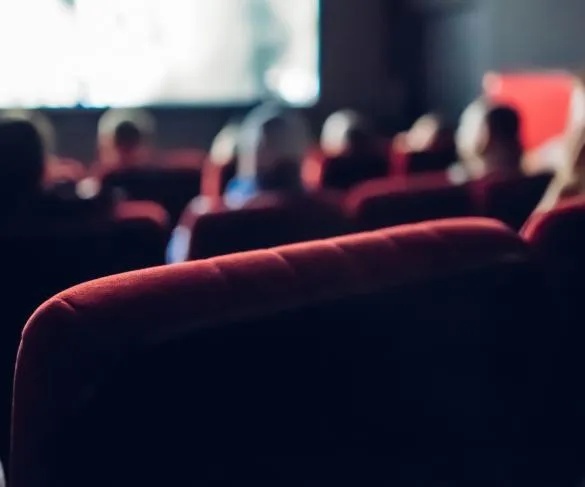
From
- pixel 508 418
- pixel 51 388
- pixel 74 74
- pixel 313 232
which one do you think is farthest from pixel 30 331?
pixel 74 74

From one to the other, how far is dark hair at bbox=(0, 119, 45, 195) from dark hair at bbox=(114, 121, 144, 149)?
3.14 m

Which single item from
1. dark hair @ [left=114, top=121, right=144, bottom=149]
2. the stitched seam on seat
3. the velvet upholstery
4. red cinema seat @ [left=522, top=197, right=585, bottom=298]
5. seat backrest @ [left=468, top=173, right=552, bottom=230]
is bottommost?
dark hair @ [left=114, top=121, right=144, bottom=149]

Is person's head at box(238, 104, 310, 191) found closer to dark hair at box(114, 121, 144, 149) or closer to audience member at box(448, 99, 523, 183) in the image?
audience member at box(448, 99, 523, 183)

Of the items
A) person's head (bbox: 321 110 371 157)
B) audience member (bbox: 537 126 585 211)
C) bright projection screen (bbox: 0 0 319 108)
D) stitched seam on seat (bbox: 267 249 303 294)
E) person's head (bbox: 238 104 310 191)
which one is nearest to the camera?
stitched seam on seat (bbox: 267 249 303 294)

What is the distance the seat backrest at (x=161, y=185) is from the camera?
4.33m

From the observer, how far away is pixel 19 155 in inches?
83.4

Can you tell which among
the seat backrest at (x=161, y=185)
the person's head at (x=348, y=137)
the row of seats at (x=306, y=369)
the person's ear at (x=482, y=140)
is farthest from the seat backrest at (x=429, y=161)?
the row of seats at (x=306, y=369)

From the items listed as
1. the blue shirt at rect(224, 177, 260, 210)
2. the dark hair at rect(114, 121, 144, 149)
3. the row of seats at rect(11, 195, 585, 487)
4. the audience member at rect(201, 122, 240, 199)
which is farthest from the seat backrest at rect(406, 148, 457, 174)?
the row of seats at rect(11, 195, 585, 487)

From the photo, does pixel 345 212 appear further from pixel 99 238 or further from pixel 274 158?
pixel 99 238

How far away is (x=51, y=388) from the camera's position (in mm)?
862

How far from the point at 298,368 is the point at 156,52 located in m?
6.99

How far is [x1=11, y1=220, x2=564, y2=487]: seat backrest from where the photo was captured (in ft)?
2.88

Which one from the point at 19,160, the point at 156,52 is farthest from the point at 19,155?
the point at 156,52

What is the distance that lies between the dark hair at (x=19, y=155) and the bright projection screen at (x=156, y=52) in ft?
17.7
